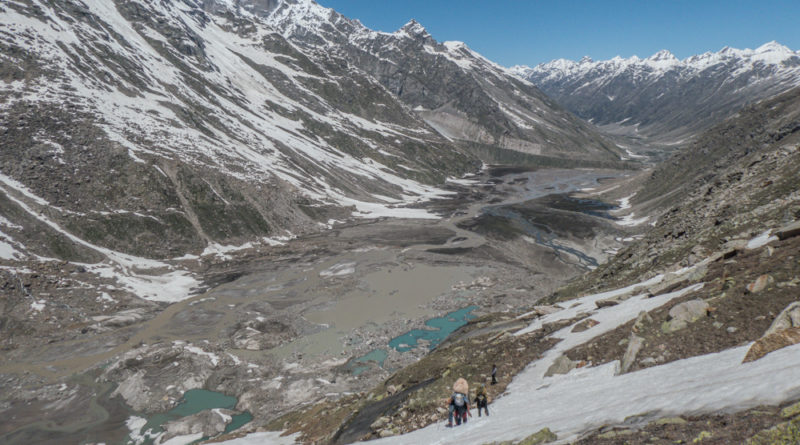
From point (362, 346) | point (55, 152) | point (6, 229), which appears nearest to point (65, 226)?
point (6, 229)

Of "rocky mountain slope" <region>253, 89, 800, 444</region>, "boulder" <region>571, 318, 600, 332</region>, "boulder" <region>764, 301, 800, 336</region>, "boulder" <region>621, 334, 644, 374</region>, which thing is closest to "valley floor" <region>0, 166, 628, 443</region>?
"rocky mountain slope" <region>253, 89, 800, 444</region>

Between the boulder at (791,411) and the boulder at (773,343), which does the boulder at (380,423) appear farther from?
the boulder at (791,411)

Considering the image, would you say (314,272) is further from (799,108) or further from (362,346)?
(799,108)

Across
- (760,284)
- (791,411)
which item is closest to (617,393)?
(791,411)

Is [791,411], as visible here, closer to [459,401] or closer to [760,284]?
[459,401]

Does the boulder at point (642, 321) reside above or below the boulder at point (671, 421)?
above

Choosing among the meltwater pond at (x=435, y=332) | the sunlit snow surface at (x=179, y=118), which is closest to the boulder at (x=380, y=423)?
the meltwater pond at (x=435, y=332)

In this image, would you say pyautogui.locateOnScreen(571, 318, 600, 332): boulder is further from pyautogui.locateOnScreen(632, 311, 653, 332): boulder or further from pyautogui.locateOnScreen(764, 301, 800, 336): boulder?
pyautogui.locateOnScreen(764, 301, 800, 336): boulder
